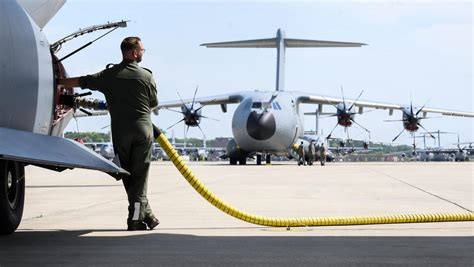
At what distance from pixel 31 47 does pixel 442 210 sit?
243 inches

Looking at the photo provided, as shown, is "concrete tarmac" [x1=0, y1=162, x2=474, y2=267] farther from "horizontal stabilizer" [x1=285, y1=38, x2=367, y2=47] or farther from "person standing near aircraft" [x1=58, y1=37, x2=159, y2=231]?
"horizontal stabilizer" [x1=285, y1=38, x2=367, y2=47]

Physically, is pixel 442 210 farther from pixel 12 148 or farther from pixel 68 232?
pixel 12 148

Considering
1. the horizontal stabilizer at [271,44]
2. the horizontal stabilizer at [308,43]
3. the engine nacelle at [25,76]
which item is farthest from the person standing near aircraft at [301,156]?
the engine nacelle at [25,76]

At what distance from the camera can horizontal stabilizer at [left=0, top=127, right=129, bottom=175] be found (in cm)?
609

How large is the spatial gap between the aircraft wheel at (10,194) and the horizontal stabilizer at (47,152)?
2.18 ft

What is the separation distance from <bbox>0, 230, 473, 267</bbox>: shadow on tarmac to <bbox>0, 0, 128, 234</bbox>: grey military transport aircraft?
595mm

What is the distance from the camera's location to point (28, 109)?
7.03 m

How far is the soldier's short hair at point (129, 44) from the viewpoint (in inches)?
325

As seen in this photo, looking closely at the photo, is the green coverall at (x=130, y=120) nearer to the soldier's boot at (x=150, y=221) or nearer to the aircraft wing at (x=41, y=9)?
the soldier's boot at (x=150, y=221)

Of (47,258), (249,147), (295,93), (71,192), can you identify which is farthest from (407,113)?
(47,258)

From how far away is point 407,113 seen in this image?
48.8 m

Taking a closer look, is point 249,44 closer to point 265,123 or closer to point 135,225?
point 265,123

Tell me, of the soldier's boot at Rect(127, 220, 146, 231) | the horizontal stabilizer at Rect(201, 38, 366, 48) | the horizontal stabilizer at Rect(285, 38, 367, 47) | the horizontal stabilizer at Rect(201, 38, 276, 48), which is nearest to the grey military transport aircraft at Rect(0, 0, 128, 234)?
the soldier's boot at Rect(127, 220, 146, 231)

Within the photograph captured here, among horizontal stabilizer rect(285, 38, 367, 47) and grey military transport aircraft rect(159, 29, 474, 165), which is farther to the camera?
horizontal stabilizer rect(285, 38, 367, 47)
